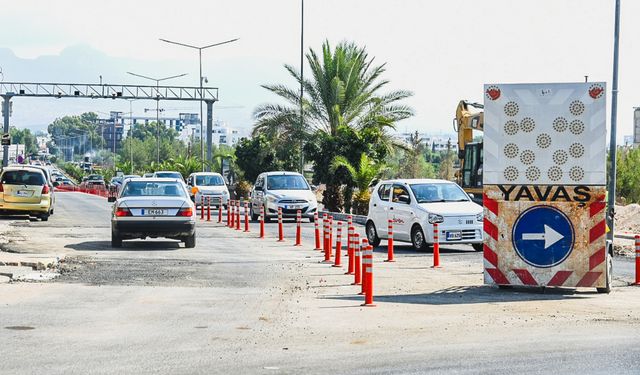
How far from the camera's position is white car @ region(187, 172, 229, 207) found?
51.1 meters

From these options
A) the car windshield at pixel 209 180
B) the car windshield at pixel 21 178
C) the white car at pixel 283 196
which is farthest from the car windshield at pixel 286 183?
the car windshield at pixel 209 180

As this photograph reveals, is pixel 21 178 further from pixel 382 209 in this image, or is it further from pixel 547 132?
pixel 547 132

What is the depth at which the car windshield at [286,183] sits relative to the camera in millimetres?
40875

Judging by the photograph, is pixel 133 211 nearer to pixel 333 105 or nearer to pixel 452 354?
pixel 452 354

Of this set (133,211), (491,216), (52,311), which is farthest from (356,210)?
(52,311)

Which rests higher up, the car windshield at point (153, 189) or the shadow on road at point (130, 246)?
the car windshield at point (153, 189)

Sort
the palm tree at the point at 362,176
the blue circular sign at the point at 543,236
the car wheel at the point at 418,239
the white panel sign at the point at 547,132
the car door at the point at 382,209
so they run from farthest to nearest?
the palm tree at the point at 362,176 < the car door at the point at 382,209 < the car wheel at the point at 418,239 < the blue circular sign at the point at 543,236 < the white panel sign at the point at 547,132

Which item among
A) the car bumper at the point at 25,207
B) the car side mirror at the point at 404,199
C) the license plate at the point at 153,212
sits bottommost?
the car bumper at the point at 25,207

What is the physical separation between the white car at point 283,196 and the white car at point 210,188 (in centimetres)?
924

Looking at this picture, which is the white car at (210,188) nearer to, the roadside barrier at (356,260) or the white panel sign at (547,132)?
the roadside barrier at (356,260)

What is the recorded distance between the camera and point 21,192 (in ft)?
128

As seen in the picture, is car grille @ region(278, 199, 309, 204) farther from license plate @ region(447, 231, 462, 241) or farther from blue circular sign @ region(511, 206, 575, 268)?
blue circular sign @ region(511, 206, 575, 268)

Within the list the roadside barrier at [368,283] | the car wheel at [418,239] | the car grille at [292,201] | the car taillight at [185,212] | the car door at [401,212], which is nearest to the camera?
the roadside barrier at [368,283]

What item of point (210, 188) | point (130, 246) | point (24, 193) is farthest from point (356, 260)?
point (210, 188)
